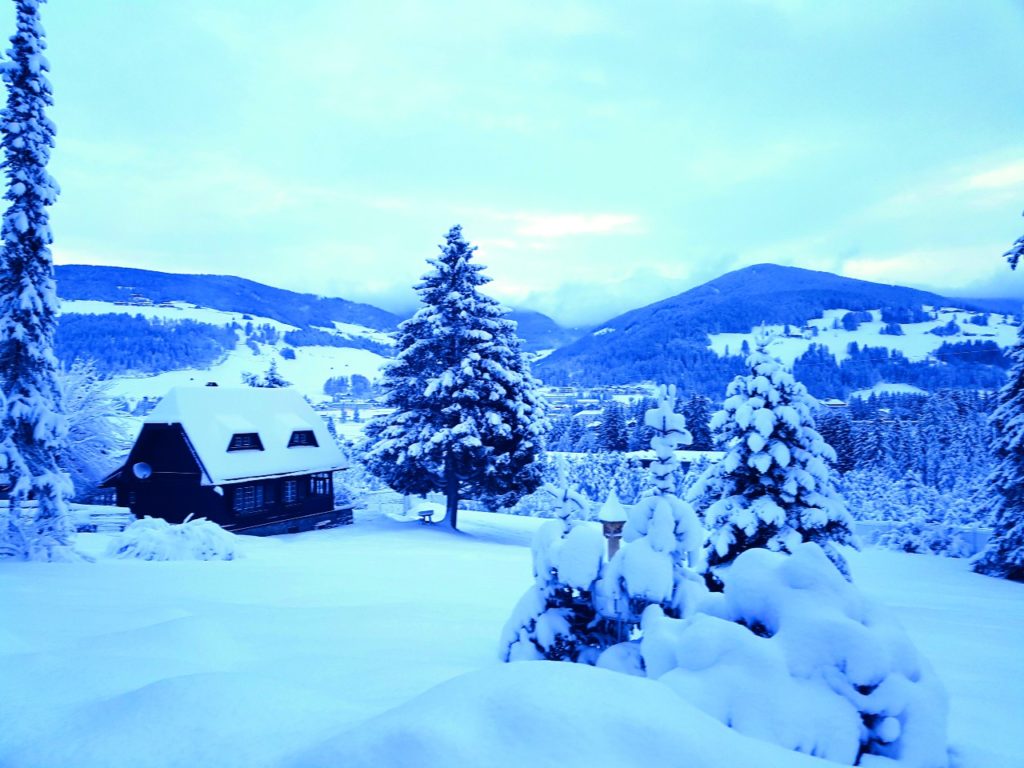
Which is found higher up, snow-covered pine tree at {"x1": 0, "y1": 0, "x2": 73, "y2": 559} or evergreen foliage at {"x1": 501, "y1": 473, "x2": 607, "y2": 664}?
snow-covered pine tree at {"x1": 0, "y1": 0, "x2": 73, "y2": 559}

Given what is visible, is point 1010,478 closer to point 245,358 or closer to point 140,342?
point 140,342

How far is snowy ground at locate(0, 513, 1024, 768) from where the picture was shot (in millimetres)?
3021

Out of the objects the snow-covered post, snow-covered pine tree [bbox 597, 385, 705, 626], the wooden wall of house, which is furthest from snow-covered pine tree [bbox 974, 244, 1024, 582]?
the wooden wall of house

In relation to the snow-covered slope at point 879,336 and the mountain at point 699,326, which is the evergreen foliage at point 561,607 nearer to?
the mountain at point 699,326

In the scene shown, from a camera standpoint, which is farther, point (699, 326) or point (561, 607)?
point (699, 326)

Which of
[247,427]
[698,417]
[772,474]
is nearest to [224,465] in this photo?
[247,427]

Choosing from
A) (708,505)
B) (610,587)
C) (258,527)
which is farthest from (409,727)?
(258,527)

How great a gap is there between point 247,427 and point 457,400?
10293 millimetres

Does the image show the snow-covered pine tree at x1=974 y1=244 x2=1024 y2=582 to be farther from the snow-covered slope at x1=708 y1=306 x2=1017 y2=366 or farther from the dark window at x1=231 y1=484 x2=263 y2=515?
the snow-covered slope at x1=708 y1=306 x2=1017 y2=366

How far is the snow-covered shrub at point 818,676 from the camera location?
3869mm

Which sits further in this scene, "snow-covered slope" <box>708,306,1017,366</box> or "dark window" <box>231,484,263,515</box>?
"snow-covered slope" <box>708,306,1017,366</box>

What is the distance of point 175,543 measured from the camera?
1539 cm

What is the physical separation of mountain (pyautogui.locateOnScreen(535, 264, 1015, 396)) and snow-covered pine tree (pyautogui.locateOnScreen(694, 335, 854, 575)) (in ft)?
183

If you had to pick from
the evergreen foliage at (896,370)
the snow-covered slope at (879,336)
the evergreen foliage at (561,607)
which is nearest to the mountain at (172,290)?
the snow-covered slope at (879,336)
